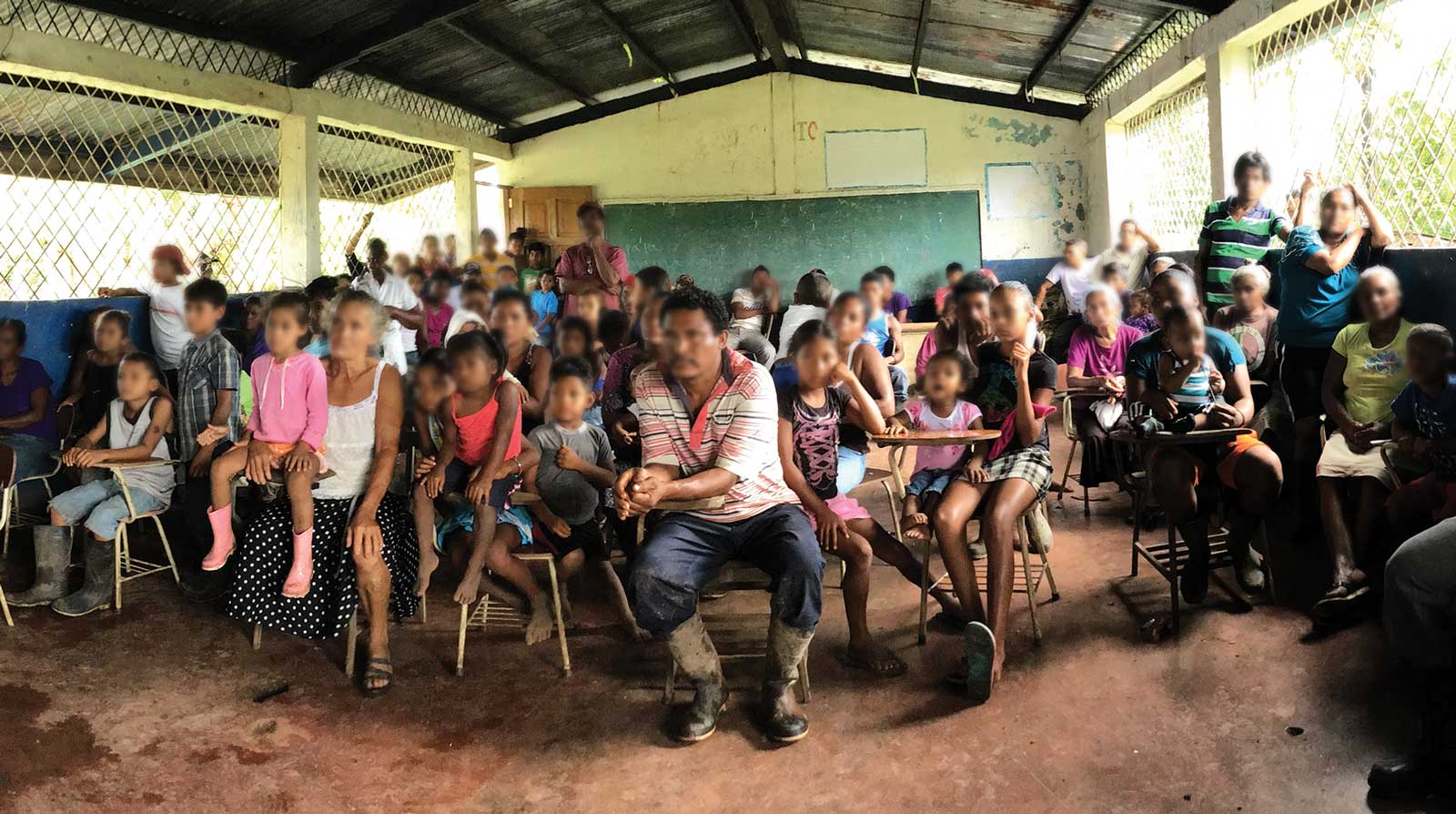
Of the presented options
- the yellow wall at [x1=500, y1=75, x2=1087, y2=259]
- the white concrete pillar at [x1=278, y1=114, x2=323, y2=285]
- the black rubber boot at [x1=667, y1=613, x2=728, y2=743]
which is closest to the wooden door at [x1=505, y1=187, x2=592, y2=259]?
the yellow wall at [x1=500, y1=75, x2=1087, y2=259]

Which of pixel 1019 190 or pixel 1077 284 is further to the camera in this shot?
pixel 1019 190

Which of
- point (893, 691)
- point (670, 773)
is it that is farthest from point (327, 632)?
point (893, 691)

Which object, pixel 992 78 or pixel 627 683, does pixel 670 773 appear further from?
pixel 992 78

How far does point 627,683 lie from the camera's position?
3.02 meters

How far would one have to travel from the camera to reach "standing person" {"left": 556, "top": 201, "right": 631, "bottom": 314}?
4.07m

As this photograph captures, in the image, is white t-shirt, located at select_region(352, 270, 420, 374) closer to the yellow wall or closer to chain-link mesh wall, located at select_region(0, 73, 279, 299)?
chain-link mesh wall, located at select_region(0, 73, 279, 299)

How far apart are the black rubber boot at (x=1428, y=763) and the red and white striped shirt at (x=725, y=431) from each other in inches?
59.1

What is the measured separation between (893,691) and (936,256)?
8023 mm

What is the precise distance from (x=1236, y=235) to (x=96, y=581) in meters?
4.85

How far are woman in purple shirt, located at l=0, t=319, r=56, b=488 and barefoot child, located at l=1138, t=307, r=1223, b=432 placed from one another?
175 inches

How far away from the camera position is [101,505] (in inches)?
149

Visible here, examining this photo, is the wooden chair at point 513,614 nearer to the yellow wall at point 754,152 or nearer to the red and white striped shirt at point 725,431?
the red and white striped shirt at point 725,431

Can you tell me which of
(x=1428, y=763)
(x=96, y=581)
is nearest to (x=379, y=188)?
(x=96, y=581)

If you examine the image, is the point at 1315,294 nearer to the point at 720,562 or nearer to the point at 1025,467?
the point at 1025,467
